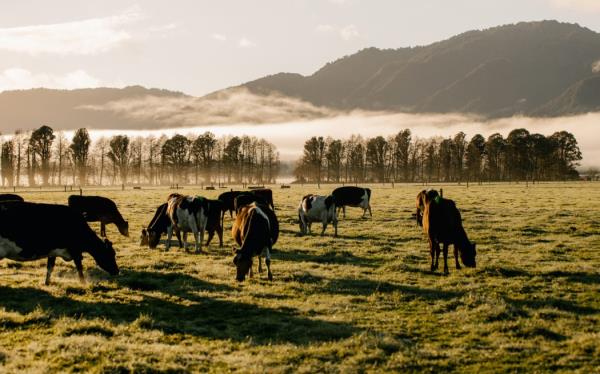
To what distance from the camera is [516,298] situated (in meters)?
13.4

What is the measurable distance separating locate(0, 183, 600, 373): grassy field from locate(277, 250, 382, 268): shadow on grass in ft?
0.27

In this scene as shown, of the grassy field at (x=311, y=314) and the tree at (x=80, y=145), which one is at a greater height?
the tree at (x=80, y=145)

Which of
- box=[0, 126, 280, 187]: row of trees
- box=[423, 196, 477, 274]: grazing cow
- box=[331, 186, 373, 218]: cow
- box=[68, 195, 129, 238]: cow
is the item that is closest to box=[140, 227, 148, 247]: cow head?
box=[68, 195, 129, 238]: cow

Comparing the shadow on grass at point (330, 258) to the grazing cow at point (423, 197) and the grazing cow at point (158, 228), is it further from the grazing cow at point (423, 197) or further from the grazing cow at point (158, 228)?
the grazing cow at point (158, 228)

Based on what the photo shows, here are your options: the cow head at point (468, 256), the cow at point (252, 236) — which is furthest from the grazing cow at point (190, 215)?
the cow head at point (468, 256)

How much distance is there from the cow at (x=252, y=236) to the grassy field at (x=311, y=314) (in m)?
0.67

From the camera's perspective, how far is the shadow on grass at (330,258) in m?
19.0

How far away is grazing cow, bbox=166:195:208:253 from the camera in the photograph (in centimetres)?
2127

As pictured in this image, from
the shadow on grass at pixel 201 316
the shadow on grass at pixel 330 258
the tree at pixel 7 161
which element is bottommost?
the shadow on grass at pixel 201 316

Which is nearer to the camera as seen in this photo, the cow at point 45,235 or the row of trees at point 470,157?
the cow at point 45,235

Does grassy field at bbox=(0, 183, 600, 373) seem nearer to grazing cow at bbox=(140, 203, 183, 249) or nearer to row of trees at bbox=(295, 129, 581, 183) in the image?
grazing cow at bbox=(140, 203, 183, 249)

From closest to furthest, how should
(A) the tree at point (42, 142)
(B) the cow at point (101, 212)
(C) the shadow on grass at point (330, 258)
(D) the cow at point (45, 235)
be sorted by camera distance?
1. (D) the cow at point (45, 235)
2. (C) the shadow on grass at point (330, 258)
3. (B) the cow at point (101, 212)
4. (A) the tree at point (42, 142)

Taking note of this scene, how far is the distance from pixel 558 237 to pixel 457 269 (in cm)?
1099

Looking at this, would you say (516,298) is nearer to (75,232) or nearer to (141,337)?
(141,337)
